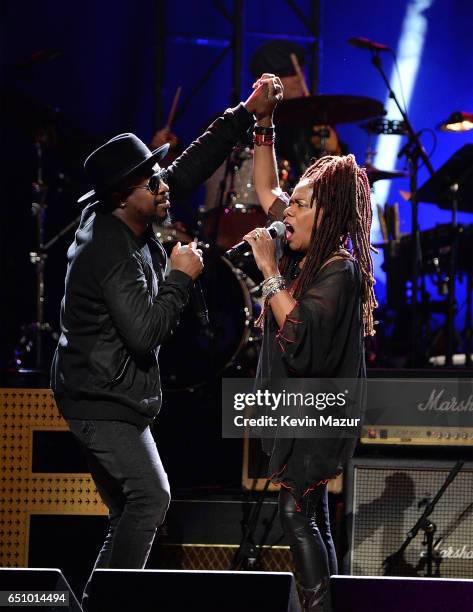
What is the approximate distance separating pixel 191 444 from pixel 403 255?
396 centimetres

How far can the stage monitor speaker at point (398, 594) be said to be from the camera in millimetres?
1924

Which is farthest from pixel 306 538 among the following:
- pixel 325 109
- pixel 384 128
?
pixel 384 128

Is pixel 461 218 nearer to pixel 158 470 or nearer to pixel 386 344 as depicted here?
pixel 386 344

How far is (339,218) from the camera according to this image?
3.28m

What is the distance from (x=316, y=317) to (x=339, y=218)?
421 mm

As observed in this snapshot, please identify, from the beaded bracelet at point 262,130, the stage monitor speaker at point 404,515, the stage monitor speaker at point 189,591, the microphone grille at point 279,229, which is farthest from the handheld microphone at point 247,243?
the stage monitor speaker at point 189,591

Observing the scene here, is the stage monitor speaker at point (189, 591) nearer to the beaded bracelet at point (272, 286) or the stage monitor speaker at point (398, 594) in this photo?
the stage monitor speaker at point (398, 594)

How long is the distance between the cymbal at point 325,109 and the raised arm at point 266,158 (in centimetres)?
335

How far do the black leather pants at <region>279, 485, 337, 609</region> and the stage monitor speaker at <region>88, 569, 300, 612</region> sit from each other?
3.67 feet

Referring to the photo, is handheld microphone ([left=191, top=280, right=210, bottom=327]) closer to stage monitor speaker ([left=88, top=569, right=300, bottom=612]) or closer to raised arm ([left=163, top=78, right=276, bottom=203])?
raised arm ([left=163, top=78, right=276, bottom=203])

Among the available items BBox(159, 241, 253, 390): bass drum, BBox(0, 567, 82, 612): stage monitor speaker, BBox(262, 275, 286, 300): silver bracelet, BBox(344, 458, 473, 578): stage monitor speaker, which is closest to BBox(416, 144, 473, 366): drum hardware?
BBox(159, 241, 253, 390): bass drum

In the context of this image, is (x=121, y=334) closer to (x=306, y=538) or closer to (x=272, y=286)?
(x=272, y=286)

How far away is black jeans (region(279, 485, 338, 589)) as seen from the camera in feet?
10.3

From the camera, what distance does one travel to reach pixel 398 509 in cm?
411
